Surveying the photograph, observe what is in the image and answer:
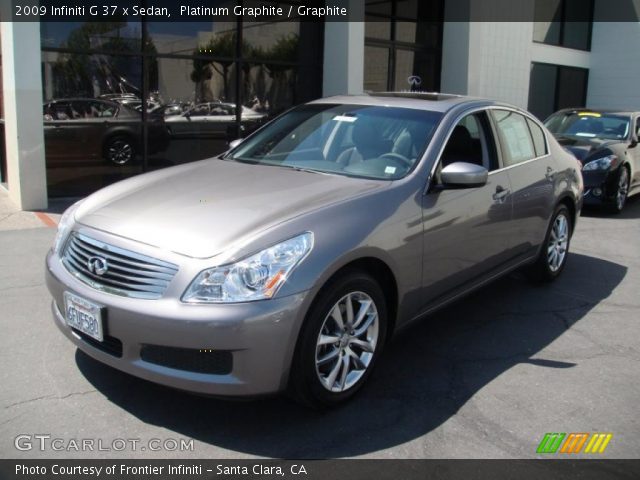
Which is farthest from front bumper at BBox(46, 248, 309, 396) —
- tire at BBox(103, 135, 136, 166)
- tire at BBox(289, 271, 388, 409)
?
tire at BBox(103, 135, 136, 166)

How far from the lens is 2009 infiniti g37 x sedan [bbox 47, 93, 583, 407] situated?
300 centimetres

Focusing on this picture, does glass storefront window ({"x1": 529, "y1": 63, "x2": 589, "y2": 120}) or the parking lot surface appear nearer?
the parking lot surface

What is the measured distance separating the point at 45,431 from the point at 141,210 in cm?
121

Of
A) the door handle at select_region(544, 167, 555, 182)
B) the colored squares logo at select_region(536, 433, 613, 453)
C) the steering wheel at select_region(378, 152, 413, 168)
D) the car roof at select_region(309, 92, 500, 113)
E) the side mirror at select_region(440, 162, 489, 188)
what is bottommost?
the colored squares logo at select_region(536, 433, 613, 453)

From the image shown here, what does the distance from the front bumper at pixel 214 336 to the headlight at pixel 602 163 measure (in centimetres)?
744

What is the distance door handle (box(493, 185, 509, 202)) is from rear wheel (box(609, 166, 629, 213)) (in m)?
5.50

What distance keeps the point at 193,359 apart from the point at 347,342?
2.79 ft

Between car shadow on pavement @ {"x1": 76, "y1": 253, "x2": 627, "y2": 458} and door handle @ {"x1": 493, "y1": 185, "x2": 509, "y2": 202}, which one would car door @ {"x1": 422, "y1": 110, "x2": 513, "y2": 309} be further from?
car shadow on pavement @ {"x1": 76, "y1": 253, "x2": 627, "y2": 458}

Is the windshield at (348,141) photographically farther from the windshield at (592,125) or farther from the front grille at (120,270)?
the windshield at (592,125)

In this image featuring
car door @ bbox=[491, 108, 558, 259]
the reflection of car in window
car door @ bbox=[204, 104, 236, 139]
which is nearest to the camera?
car door @ bbox=[491, 108, 558, 259]

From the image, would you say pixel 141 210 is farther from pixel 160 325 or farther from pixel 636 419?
pixel 636 419

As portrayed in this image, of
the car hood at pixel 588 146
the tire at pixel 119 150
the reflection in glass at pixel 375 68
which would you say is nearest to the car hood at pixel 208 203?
the tire at pixel 119 150

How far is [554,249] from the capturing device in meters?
5.83

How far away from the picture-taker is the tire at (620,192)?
9375 millimetres
